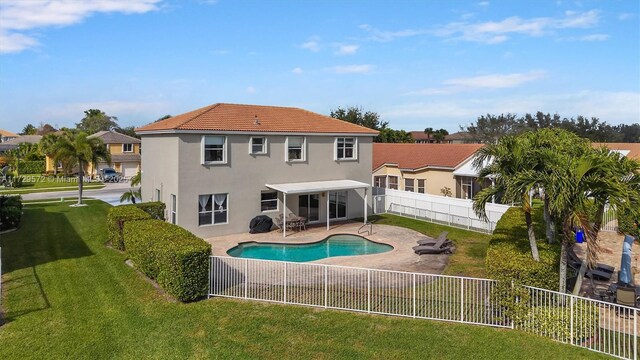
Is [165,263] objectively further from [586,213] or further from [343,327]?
[586,213]

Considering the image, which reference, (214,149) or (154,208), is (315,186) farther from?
(154,208)

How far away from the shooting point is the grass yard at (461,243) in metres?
19.6

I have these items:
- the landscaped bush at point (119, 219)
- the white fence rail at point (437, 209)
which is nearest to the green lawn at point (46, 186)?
the landscaped bush at point (119, 219)

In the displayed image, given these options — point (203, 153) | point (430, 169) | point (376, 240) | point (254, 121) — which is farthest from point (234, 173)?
point (430, 169)

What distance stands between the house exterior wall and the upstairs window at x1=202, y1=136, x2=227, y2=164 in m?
0.25

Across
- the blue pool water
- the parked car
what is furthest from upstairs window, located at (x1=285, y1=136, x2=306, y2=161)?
the parked car

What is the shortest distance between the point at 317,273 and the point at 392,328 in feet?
13.6

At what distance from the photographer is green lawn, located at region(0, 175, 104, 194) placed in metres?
47.8

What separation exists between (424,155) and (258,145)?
20037 mm

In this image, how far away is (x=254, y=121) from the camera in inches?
1141

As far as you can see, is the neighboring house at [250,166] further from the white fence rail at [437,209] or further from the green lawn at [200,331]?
the green lawn at [200,331]

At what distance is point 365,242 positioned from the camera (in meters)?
25.9

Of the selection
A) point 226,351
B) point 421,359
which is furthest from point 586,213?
point 226,351

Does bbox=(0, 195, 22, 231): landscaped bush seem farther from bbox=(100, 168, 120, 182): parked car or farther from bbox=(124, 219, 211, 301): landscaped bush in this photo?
bbox=(100, 168, 120, 182): parked car
